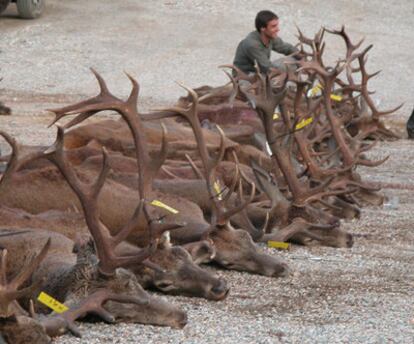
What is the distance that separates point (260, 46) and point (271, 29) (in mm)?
240

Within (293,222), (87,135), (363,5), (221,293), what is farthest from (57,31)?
(221,293)

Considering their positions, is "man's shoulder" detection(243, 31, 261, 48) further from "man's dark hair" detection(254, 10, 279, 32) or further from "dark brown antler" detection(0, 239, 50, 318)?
"dark brown antler" detection(0, 239, 50, 318)

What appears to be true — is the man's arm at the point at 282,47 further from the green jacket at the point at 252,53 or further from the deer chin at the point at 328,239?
the deer chin at the point at 328,239

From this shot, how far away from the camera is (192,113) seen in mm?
9281

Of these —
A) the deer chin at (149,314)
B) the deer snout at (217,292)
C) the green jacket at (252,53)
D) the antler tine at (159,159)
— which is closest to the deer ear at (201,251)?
the antler tine at (159,159)

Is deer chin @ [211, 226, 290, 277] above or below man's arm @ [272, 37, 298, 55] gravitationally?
above

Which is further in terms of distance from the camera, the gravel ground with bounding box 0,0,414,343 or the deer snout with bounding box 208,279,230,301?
the deer snout with bounding box 208,279,230,301

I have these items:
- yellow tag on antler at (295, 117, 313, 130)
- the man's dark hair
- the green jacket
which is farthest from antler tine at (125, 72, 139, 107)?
the man's dark hair

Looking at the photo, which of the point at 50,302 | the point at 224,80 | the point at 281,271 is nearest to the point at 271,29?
the point at 224,80

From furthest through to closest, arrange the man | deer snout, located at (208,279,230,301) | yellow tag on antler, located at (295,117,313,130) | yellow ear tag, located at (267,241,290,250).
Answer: the man < yellow tag on antler, located at (295,117,313,130) < yellow ear tag, located at (267,241,290,250) < deer snout, located at (208,279,230,301)

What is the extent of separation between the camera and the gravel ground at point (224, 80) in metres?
7.37

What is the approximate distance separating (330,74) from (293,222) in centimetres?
271

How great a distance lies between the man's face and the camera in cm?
1641

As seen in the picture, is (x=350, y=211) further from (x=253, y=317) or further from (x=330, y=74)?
(x=253, y=317)
